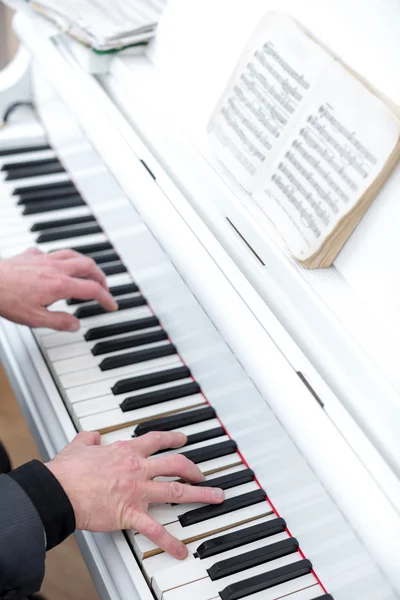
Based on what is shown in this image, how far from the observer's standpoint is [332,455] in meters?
1.26

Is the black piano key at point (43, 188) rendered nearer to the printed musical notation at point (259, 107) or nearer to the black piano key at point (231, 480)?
the printed musical notation at point (259, 107)

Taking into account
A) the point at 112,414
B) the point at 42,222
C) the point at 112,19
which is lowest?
the point at 112,414

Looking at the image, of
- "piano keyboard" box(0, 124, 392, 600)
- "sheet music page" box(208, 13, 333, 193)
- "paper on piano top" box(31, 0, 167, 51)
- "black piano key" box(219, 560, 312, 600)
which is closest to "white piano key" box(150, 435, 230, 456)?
"piano keyboard" box(0, 124, 392, 600)

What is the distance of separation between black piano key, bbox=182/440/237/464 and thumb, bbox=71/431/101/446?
19 cm

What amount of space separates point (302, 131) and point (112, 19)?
88 centimetres

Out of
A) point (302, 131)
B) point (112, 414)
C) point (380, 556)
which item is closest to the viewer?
point (380, 556)

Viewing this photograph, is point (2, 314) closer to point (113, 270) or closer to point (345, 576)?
point (113, 270)

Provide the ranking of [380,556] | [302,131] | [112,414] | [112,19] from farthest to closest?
[112,19] < [112,414] < [302,131] < [380,556]

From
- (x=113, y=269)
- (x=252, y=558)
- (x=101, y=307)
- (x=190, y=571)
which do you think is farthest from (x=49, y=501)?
(x=113, y=269)

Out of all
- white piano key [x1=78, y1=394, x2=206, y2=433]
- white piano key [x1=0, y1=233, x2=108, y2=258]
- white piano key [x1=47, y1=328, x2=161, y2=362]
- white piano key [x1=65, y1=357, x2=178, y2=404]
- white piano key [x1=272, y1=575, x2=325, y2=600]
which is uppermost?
white piano key [x1=0, y1=233, x2=108, y2=258]

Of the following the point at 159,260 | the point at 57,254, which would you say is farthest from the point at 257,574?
the point at 57,254

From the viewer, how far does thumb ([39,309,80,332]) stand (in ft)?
5.87

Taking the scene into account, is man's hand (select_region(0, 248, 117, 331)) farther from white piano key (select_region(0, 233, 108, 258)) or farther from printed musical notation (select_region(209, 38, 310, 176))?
printed musical notation (select_region(209, 38, 310, 176))

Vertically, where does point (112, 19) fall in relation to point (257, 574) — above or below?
above
